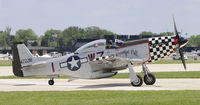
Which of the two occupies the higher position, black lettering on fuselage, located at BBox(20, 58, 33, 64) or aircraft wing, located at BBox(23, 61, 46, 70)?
black lettering on fuselage, located at BBox(20, 58, 33, 64)

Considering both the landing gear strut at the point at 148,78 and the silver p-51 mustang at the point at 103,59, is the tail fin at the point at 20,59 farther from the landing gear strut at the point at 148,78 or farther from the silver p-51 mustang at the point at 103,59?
the landing gear strut at the point at 148,78

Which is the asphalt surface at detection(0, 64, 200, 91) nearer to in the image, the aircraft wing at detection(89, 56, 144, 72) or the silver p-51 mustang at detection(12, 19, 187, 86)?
the silver p-51 mustang at detection(12, 19, 187, 86)

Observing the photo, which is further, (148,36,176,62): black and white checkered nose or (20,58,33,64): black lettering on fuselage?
(20,58,33,64): black lettering on fuselage

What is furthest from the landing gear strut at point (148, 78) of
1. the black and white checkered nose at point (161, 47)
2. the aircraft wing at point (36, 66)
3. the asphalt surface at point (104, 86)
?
the aircraft wing at point (36, 66)

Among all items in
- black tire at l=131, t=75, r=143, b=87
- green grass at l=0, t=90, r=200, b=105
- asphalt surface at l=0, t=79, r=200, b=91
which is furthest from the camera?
black tire at l=131, t=75, r=143, b=87

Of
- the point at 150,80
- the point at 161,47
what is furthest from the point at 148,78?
the point at 161,47

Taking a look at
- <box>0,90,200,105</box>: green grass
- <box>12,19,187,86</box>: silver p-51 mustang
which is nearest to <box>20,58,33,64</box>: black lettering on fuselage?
<box>12,19,187,86</box>: silver p-51 mustang

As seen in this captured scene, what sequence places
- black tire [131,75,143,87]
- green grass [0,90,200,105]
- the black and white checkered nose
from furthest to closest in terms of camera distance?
the black and white checkered nose
black tire [131,75,143,87]
green grass [0,90,200,105]

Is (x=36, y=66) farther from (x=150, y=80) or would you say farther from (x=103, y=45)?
(x=150, y=80)

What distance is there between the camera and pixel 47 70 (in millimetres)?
20766

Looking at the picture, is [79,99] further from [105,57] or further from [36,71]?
[36,71]

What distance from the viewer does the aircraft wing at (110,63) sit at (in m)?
19.3

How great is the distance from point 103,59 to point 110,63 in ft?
1.68

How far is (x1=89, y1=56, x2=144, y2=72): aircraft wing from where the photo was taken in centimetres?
1931
